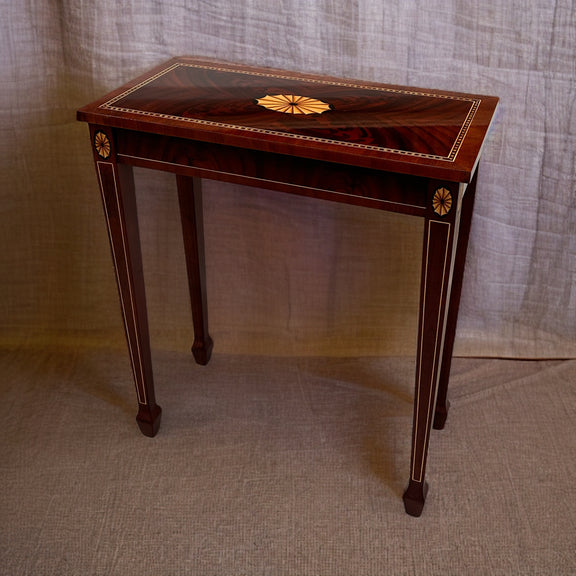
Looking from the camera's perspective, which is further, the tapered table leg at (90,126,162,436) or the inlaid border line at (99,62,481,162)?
the tapered table leg at (90,126,162,436)

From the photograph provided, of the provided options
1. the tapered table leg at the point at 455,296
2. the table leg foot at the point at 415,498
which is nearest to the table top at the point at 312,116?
the tapered table leg at the point at 455,296

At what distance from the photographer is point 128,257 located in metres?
1.44

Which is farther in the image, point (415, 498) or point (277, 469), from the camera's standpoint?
point (277, 469)

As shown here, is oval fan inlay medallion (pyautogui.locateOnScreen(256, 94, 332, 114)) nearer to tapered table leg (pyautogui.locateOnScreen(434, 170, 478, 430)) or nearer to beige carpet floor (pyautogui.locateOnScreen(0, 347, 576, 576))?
tapered table leg (pyautogui.locateOnScreen(434, 170, 478, 430))

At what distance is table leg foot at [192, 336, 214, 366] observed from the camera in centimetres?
190

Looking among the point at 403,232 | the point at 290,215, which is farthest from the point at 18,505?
the point at 403,232

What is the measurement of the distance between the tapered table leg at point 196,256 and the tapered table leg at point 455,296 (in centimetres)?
61

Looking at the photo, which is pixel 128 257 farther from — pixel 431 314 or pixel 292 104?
pixel 431 314

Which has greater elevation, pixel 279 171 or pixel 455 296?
pixel 279 171

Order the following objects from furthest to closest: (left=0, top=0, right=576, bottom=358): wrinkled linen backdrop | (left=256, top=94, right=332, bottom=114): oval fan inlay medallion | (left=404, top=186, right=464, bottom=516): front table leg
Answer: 1. (left=0, top=0, right=576, bottom=358): wrinkled linen backdrop
2. (left=256, top=94, right=332, bottom=114): oval fan inlay medallion
3. (left=404, top=186, right=464, bottom=516): front table leg

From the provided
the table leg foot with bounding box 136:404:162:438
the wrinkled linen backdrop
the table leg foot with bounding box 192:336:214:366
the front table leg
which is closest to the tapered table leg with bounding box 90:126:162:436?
the table leg foot with bounding box 136:404:162:438

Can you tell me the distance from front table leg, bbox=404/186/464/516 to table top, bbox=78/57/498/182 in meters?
0.07

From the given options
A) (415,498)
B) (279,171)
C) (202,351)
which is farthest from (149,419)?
(279,171)

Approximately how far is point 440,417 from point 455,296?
314mm
